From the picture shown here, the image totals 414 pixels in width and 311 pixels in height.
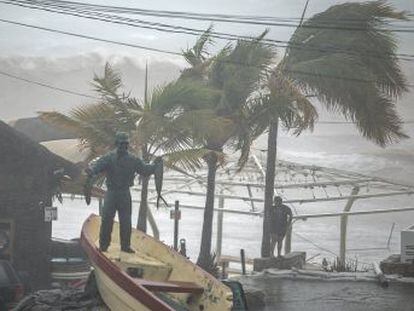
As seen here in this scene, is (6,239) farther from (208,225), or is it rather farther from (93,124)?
(208,225)

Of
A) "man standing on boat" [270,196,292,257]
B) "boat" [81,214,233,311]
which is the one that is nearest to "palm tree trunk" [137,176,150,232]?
"man standing on boat" [270,196,292,257]

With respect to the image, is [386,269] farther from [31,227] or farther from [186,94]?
[31,227]

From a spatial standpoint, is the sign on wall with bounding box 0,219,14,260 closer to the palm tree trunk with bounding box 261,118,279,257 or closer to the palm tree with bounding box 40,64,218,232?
the palm tree with bounding box 40,64,218,232

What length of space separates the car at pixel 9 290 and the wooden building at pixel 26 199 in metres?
3.67

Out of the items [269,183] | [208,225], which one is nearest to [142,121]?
[208,225]

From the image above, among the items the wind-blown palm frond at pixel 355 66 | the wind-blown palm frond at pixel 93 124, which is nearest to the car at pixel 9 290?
the wind-blown palm frond at pixel 93 124

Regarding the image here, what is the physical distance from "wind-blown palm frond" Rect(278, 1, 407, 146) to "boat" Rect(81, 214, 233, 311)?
6.94m

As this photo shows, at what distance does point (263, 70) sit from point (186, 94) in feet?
8.25

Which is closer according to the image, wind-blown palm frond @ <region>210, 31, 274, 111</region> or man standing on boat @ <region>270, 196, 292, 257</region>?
wind-blown palm frond @ <region>210, 31, 274, 111</region>

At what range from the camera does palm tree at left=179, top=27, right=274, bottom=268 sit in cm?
1437

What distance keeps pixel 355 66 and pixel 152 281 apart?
9.06 metres

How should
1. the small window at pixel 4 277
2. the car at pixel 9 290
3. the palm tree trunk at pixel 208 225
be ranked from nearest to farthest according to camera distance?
the car at pixel 9 290 < the small window at pixel 4 277 < the palm tree trunk at pixel 208 225

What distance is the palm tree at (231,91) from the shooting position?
14.4 m

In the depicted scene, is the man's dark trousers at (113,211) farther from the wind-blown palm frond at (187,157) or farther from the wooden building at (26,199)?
the wooden building at (26,199)
